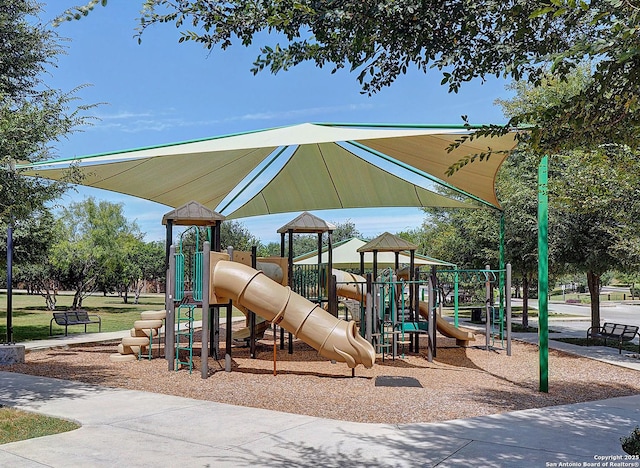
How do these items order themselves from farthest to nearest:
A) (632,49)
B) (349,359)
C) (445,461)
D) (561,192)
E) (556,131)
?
(561,192) → (349,359) → (445,461) → (556,131) → (632,49)

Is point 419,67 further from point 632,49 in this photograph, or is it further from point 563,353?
point 563,353

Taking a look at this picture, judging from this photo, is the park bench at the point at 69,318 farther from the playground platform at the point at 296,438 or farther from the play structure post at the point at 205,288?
the playground platform at the point at 296,438

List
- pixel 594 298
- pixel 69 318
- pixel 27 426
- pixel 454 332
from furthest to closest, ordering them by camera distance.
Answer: pixel 594 298 → pixel 69 318 → pixel 454 332 → pixel 27 426

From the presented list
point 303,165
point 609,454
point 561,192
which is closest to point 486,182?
point 561,192

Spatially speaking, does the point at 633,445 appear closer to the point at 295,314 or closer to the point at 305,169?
the point at 295,314

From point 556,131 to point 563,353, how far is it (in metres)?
11.7

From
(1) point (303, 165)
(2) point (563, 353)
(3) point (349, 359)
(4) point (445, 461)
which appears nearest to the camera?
(4) point (445, 461)

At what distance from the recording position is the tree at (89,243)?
32.6 metres

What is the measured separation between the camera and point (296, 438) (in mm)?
6141

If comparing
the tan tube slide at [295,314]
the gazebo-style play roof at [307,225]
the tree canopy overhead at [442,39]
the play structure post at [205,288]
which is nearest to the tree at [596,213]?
the tree canopy overhead at [442,39]

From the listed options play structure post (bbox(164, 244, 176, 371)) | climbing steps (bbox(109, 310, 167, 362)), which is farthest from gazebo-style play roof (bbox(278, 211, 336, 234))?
climbing steps (bbox(109, 310, 167, 362))

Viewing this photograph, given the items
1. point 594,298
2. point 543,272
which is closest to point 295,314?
point 543,272

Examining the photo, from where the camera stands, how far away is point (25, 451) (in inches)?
221

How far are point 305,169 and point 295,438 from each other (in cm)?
1024
